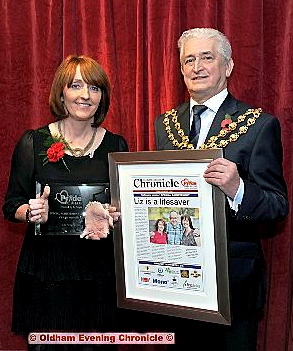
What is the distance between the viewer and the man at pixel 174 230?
1.65 m

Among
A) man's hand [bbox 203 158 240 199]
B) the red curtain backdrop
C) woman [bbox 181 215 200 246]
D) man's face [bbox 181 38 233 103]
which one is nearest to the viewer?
man's hand [bbox 203 158 240 199]

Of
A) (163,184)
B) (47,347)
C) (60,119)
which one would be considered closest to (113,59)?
(60,119)

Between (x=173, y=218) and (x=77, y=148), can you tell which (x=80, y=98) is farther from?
(x=173, y=218)

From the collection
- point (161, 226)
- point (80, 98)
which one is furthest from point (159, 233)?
point (80, 98)

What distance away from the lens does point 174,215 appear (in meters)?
1.65

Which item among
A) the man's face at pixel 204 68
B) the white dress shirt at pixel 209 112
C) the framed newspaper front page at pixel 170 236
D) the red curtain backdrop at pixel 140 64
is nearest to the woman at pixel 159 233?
the framed newspaper front page at pixel 170 236

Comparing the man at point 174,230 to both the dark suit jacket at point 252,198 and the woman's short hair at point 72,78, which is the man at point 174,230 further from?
the woman's short hair at point 72,78

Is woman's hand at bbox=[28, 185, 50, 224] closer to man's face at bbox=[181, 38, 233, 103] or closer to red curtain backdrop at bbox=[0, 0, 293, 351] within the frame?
man's face at bbox=[181, 38, 233, 103]

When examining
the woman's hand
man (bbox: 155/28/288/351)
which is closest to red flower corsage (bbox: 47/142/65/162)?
the woman's hand

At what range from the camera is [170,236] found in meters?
1.66

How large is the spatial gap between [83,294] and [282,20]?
1233mm

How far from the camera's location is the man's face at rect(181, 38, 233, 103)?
1.73 metres

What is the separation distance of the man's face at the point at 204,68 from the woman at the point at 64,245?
30cm

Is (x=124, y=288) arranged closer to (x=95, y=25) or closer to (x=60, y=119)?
(x=60, y=119)
